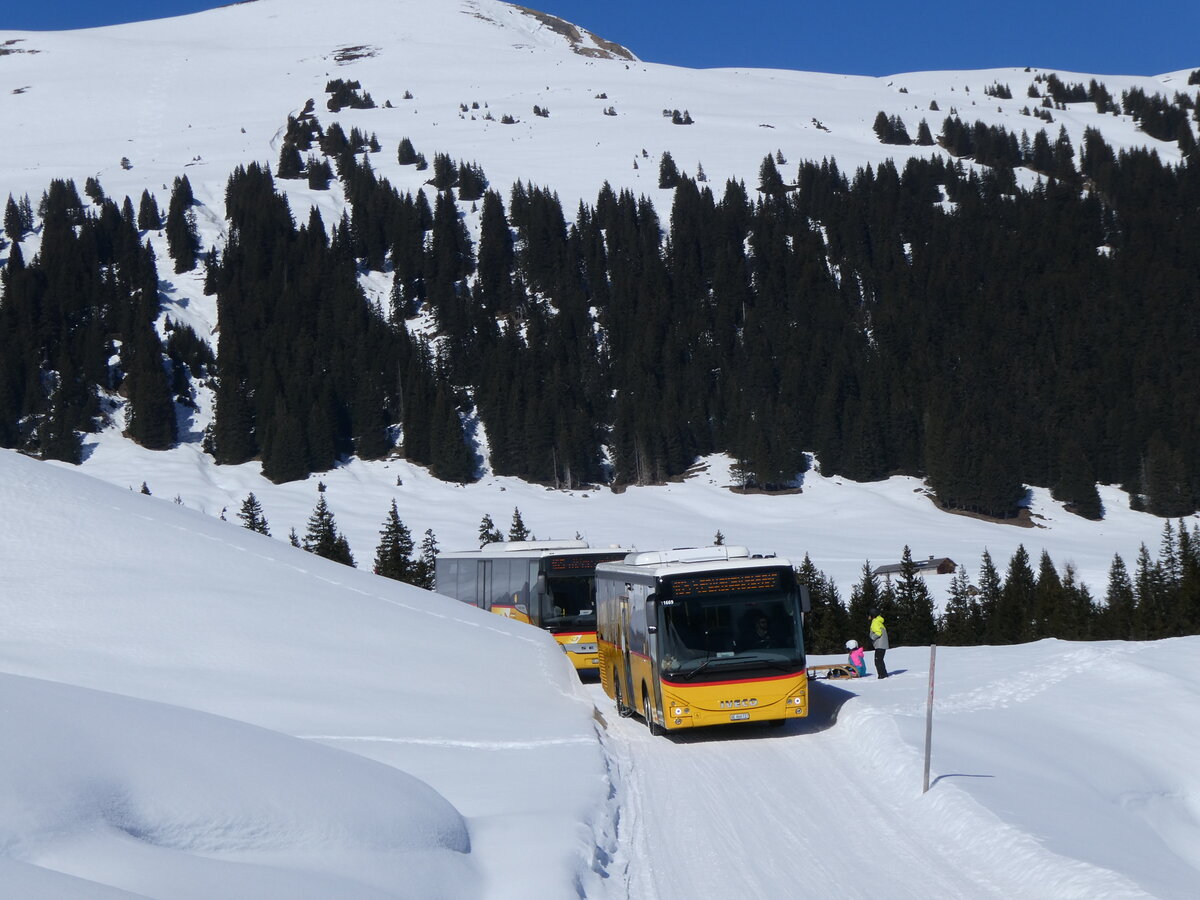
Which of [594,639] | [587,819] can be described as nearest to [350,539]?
[594,639]

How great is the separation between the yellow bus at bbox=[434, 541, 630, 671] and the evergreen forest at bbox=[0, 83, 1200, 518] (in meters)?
75.9

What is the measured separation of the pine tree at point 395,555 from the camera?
230ft

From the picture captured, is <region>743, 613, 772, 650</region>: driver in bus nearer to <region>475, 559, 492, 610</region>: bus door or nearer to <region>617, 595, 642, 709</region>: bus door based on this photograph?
<region>617, 595, 642, 709</region>: bus door

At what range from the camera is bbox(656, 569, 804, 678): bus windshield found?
1702cm

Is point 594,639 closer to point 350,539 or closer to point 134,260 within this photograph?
point 350,539

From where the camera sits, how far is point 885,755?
1429 centimetres

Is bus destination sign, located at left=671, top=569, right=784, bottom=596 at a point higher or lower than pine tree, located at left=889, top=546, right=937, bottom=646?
higher

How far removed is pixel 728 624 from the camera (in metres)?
17.2

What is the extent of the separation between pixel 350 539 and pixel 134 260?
76.4 metres

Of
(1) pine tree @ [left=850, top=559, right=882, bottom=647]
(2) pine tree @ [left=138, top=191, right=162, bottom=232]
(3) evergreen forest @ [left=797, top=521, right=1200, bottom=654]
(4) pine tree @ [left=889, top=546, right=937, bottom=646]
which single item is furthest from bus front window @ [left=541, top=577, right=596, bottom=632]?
(2) pine tree @ [left=138, top=191, right=162, bottom=232]

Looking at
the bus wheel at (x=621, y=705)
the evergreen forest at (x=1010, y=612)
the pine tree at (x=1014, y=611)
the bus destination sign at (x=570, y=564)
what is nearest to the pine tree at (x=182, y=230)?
the evergreen forest at (x=1010, y=612)

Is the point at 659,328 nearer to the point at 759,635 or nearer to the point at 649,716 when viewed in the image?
the point at 649,716

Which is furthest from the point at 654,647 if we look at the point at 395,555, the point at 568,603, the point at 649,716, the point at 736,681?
the point at 395,555

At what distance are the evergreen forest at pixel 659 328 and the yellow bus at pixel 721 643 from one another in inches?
3574
